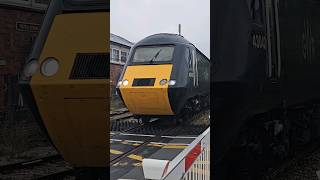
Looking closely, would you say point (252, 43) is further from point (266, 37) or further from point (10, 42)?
point (10, 42)

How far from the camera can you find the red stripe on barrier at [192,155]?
2.62 meters

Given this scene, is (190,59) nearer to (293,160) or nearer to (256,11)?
(256,11)

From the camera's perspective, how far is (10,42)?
24.8 feet

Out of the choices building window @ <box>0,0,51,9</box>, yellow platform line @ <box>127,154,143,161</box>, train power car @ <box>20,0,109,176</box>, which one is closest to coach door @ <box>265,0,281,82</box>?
train power car @ <box>20,0,109,176</box>

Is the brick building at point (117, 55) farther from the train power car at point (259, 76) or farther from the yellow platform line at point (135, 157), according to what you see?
the train power car at point (259, 76)

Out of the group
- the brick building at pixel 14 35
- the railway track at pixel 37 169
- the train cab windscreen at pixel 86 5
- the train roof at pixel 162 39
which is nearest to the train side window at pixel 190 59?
the train roof at pixel 162 39

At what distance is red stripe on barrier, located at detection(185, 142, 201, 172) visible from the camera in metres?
2.62

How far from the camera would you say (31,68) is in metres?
3.35

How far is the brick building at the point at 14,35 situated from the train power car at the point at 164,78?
489 centimetres

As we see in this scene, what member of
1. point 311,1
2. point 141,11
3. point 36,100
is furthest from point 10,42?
point 141,11

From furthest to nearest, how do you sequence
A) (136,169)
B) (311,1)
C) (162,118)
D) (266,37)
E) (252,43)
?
(311,1)
(266,37)
(252,43)
(162,118)
(136,169)

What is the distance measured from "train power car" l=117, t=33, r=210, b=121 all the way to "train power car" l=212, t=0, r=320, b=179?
175 mm

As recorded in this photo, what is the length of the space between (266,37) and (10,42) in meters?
5.41

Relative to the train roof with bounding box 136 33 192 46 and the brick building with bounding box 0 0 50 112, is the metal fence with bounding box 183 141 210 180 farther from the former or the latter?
the brick building with bounding box 0 0 50 112
